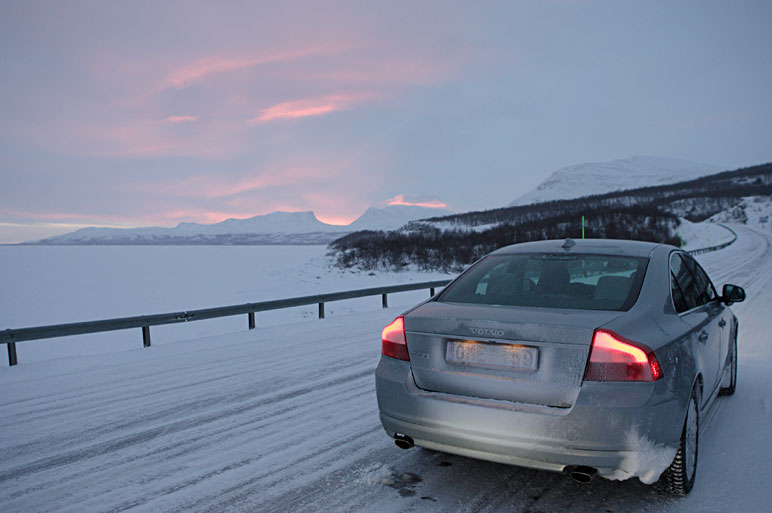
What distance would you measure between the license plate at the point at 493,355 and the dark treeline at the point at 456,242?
40.1m

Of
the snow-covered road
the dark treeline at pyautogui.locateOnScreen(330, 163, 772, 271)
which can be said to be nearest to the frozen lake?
the dark treeline at pyautogui.locateOnScreen(330, 163, 772, 271)

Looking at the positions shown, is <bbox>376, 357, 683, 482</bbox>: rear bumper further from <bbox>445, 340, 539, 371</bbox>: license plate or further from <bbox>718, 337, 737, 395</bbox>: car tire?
<bbox>718, 337, 737, 395</bbox>: car tire

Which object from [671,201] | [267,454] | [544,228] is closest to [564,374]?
[267,454]

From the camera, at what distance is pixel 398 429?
3375 millimetres

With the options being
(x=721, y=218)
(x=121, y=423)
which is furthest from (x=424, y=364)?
(x=721, y=218)

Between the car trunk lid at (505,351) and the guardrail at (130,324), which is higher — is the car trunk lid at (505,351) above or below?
above

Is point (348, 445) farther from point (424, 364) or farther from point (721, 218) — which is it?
point (721, 218)

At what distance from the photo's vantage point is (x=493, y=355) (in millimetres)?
3061

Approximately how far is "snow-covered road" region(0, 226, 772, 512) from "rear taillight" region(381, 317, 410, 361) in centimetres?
93

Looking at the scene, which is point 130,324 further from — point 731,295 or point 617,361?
point 731,295

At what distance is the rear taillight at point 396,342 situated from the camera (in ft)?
11.3

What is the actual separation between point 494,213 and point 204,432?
15905 cm

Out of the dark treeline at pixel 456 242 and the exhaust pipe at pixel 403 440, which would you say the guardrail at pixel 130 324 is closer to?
the exhaust pipe at pixel 403 440

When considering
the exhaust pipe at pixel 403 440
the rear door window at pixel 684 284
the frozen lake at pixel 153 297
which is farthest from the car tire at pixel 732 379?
the frozen lake at pixel 153 297
